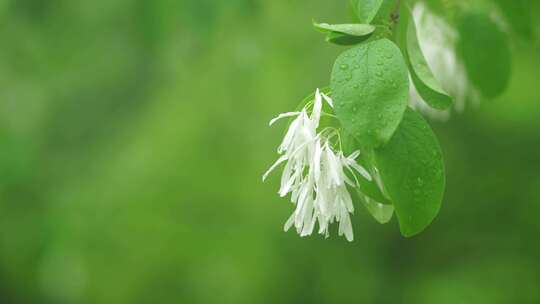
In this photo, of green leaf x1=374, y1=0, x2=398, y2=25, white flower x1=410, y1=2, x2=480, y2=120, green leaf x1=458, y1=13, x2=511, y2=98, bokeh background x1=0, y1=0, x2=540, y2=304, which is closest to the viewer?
green leaf x1=374, y1=0, x2=398, y2=25

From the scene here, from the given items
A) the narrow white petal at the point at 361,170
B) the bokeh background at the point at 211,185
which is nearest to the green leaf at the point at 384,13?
the narrow white petal at the point at 361,170

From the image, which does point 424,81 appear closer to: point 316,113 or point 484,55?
point 316,113

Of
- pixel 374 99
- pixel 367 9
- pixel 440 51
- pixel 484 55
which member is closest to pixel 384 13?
pixel 367 9

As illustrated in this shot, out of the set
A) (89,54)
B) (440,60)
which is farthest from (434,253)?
(440,60)

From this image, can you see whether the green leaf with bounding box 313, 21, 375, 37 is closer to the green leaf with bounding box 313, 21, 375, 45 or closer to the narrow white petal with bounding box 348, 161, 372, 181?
the green leaf with bounding box 313, 21, 375, 45

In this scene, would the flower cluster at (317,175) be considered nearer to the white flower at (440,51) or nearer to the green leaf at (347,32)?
the green leaf at (347,32)

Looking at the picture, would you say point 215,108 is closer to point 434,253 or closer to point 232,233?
point 232,233

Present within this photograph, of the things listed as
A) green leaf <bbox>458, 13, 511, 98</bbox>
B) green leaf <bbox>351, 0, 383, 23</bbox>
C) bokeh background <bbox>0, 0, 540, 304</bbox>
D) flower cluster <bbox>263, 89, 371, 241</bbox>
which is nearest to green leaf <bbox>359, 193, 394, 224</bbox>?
flower cluster <bbox>263, 89, 371, 241</bbox>
